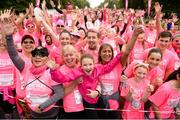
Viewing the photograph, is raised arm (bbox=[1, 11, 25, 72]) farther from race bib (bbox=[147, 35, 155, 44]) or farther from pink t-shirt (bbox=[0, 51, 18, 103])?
race bib (bbox=[147, 35, 155, 44])

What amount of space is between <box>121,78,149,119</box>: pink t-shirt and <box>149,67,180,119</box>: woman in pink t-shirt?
0.53 ft

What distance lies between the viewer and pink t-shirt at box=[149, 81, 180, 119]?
548 cm

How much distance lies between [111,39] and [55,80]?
334cm

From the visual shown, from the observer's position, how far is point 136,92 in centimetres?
559

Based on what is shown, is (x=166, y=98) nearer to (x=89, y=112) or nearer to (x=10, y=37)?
(x=89, y=112)

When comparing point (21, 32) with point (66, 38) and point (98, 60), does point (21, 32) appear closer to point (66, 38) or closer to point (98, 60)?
point (66, 38)

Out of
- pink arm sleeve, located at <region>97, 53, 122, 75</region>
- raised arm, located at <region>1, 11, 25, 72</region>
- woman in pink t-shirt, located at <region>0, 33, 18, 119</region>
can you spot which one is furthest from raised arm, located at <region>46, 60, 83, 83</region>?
woman in pink t-shirt, located at <region>0, 33, 18, 119</region>

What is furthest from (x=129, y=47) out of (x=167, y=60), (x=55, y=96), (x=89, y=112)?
(x=167, y=60)

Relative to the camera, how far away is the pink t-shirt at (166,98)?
18.0 feet

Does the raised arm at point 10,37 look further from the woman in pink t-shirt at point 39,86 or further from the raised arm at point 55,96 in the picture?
the raised arm at point 55,96

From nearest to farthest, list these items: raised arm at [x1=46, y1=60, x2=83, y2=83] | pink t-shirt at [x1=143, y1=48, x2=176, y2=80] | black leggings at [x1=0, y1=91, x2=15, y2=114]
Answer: raised arm at [x1=46, y1=60, x2=83, y2=83] < black leggings at [x1=0, y1=91, x2=15, y2=114] < pink t-shirt at [x1=143, y1=48, x2=176, y2=80]

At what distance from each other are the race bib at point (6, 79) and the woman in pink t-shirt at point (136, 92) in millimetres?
1953

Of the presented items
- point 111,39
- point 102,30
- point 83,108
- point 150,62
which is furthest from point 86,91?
point 102,30

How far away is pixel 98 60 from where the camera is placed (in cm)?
605
